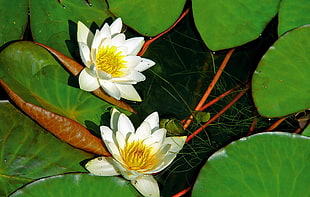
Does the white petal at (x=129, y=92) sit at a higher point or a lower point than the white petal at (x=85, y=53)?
lower

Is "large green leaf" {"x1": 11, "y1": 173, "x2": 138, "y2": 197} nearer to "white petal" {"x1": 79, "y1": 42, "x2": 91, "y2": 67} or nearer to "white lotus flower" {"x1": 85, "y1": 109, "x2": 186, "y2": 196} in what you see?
"white lotus flower" {"x1": 85, "y1": 109, "x2": 186, "y2": 196}

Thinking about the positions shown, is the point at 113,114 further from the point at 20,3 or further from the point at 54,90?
the point at 20,3

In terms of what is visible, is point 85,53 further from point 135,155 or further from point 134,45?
point 135,155

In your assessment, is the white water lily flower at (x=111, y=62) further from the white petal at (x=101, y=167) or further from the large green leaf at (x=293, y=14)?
the large green leaf at (x=293, y=14)

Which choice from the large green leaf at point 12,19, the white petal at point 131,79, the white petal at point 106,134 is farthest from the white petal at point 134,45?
the large green leaf at point 12,19

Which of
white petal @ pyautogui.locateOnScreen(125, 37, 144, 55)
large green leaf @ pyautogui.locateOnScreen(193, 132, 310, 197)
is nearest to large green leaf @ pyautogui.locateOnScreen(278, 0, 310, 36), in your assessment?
large green leaf @ pyautogui.locateOnScreen(193, 132, 310, 197)
